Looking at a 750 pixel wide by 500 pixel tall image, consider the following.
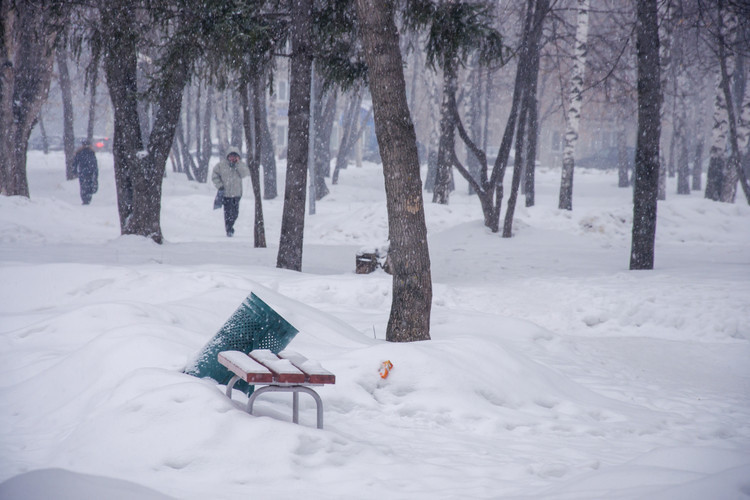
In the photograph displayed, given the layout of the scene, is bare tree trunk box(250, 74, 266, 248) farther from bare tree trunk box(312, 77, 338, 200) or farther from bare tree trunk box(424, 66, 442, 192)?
bare tree trunk box(424, 66, 442, 192)

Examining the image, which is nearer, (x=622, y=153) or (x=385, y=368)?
(x=385, y=368)

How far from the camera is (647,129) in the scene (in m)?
9.75

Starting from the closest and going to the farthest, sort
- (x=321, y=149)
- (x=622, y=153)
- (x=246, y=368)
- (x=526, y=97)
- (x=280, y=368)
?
1. (x=246, y=368)
2. (x=280, y=368)
3. (x=526, y=97)
4. (x=321, y=149)
5. (x=622, y=153)

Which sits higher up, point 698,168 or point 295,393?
point 698,168

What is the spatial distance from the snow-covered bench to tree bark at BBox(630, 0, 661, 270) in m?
7.51

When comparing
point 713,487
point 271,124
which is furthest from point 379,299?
point 271,124

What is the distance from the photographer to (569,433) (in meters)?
4.34

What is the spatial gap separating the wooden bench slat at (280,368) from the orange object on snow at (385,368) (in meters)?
1.05

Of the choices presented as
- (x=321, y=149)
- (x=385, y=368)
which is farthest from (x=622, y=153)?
(x=385, y=368)

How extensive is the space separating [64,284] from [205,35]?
4.07 metres

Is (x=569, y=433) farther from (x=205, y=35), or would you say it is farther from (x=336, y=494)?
(x=205, y=35)

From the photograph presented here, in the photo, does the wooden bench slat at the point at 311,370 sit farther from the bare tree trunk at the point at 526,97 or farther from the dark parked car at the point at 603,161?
the dark parked car at the point at 603,161

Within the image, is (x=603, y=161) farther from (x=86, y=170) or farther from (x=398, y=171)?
(x=398, y=171)

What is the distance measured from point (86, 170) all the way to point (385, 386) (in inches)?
664
